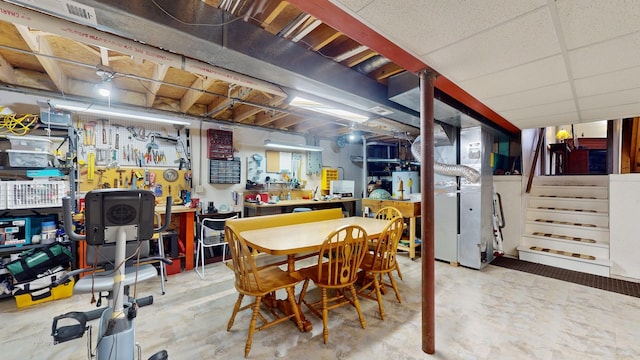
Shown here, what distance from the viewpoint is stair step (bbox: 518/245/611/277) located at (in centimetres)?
367

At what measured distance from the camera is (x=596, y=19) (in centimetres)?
Result: 140

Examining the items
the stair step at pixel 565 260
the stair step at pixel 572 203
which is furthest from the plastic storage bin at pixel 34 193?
the stair step at pixel 572 203

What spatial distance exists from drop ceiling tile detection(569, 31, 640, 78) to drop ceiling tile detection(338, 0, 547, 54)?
80cm

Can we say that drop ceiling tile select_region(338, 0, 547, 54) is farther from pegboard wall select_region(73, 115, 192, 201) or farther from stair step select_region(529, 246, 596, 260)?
stair step select_region(529, 246, 596, 260)

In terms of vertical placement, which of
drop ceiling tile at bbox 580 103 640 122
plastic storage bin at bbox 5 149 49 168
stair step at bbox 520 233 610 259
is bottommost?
stair step at bbox 520 233 610 259

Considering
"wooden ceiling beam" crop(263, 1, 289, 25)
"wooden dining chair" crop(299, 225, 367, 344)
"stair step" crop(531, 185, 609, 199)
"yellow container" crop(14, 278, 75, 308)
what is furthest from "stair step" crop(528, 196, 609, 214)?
"yellow container" crop(14, 278, 75, 308)

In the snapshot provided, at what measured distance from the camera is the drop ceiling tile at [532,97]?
96.0 inches

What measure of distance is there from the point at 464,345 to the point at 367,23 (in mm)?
2538

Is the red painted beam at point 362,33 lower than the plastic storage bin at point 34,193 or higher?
higher

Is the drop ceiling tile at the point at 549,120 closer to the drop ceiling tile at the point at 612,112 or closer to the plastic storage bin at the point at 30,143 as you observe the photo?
the drop ceiling tile at the point at 612,112

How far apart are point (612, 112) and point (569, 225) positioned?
2.14 m

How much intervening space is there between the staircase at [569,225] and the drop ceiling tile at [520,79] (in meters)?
3.16

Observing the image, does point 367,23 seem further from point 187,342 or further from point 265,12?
point 187,342

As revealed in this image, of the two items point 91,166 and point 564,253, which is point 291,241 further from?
point 564,253
